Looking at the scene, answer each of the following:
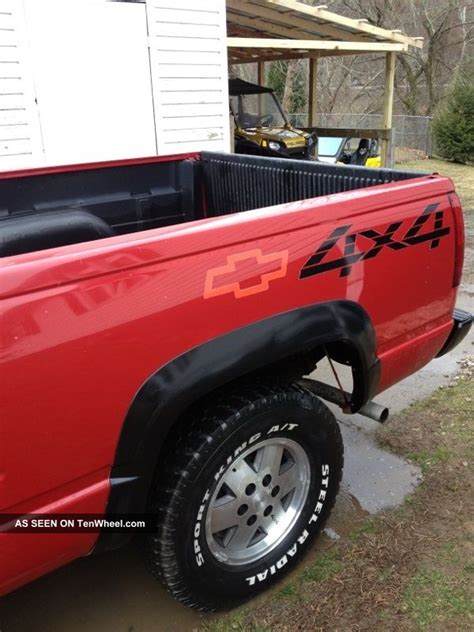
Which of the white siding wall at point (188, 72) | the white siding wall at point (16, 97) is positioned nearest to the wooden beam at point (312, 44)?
the white siding wall at point (188, 72)

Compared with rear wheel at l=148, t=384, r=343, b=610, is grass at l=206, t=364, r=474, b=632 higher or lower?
lower

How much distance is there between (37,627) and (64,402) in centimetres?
124

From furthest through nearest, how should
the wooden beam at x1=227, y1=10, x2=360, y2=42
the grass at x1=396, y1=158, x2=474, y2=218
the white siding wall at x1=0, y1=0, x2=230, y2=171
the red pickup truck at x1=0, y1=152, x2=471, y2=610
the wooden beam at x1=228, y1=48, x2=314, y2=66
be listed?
the wooden beam at x1=228, y1=48, x2=314, y2=66
the grass at x1=396, y1=158, x2=474, y2=218
the wooden beam at x1=227, y1=10, x2=360, y2=42
the white siding wall at x1=0, y1=0, x2=230, y2=171
the red pickup truck at x1=0, y1=152, x2=471, y2=610

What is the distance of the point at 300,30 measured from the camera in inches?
465

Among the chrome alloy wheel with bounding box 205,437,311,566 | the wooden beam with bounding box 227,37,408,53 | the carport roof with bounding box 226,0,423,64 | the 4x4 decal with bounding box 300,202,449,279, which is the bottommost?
the chrome alloy wheel with bounding box 205,437,311,566

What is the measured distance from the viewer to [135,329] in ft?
5.17

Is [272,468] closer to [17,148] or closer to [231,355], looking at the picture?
[231,355]

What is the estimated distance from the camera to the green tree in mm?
17125

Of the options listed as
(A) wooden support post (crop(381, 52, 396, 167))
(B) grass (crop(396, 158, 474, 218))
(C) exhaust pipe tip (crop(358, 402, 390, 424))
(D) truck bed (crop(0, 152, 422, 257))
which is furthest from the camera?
(A) wooden support post (crop(381, 52, 396, 167))

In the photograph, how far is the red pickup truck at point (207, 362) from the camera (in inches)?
58.1

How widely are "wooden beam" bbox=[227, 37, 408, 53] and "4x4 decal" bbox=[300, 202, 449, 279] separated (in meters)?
7.14

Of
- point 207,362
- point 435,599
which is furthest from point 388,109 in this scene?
point 207,362

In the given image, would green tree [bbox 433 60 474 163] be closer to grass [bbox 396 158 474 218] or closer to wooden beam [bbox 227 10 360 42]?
grass [bbox 396 158 474 218]

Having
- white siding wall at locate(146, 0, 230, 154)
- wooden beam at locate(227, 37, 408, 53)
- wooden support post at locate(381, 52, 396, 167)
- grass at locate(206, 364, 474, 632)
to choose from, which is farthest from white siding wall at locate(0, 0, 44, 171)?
wooden support post at locate(381, 52, 396, 167)
